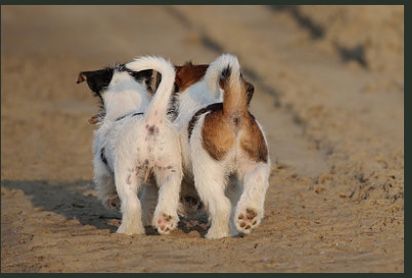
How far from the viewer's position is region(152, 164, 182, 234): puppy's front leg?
9.18m

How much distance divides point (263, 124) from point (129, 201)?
6228 millimetres

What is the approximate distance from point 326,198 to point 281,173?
1.62m

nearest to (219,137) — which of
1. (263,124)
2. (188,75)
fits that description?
(188,75)

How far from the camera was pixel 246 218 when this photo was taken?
8711 millimetres

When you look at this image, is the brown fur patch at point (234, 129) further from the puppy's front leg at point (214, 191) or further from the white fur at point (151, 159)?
the white fur at point (151, 159)

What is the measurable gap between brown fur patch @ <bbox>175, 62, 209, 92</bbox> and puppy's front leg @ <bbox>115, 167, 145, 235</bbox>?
118 centimetres

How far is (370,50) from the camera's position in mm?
20078

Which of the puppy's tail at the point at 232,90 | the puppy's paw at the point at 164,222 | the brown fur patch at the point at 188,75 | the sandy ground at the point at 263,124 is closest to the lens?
the sandy ground at the point at 263,124

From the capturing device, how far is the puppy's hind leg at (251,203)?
28.6ft

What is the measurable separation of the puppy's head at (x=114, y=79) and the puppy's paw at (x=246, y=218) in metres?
2.36

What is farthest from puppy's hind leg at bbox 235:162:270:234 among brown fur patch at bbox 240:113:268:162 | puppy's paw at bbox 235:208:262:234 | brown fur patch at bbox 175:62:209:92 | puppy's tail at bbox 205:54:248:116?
brown fur patch at bbox 175:62:209:92

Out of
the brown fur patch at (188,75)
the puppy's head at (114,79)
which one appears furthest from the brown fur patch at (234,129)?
the puppy's head at (114,79)

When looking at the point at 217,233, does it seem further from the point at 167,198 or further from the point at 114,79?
the point at 114,79

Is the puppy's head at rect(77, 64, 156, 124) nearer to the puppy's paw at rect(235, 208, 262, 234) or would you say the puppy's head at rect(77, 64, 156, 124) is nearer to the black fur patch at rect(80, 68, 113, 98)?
the black fur patch at rect(80, 68, 113, 98)
